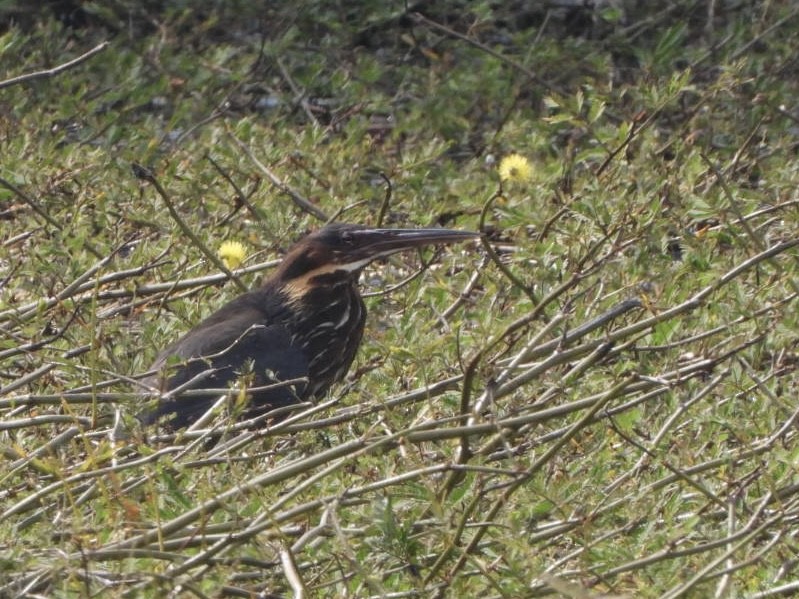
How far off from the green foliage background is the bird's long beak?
177 millimetres

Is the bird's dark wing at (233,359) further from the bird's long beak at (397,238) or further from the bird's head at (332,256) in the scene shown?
the bird's long beak at (397,238)

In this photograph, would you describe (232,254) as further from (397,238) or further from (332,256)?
(397,238)

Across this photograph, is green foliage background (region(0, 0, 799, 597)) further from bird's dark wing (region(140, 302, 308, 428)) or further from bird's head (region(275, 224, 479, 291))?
bird's head (region(275, 224, 479, 291))

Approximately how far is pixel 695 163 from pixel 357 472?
2.67 meters

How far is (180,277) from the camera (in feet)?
18.8

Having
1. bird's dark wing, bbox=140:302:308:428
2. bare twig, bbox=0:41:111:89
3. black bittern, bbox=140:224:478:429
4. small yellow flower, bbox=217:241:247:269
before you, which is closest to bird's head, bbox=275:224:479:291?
black bittern, bbox=140:224:478:429

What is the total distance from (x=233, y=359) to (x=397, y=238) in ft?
2.30

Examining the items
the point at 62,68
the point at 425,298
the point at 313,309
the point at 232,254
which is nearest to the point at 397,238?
the point at 425,298

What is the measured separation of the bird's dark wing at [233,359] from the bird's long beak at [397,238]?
1.36 feet

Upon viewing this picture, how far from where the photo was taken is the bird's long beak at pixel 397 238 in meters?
5.82

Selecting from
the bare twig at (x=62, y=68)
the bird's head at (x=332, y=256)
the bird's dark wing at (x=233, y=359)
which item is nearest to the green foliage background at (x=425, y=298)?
the bird's dark wing at (x=233, y=359)

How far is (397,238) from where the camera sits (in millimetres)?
5945

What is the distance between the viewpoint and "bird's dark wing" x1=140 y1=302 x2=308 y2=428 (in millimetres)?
5539

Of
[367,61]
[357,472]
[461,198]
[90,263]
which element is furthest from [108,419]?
[367,61]
